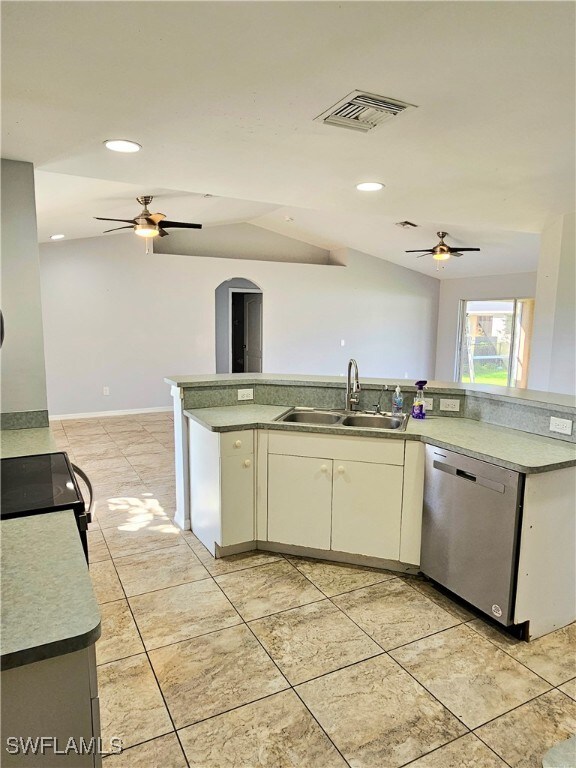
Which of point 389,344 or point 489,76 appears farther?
point 389,344

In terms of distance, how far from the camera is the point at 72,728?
35.5 inches

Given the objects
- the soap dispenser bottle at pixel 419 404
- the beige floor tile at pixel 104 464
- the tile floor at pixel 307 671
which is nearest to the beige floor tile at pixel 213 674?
the tile floor at pixel 307 671

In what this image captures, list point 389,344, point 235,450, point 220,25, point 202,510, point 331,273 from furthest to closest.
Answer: point 389,344 → point 331,273 → point 202,510 → point 235,450 → point 220,25

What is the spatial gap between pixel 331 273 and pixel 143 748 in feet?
26.7

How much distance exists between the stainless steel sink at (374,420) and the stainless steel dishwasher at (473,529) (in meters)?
0.44

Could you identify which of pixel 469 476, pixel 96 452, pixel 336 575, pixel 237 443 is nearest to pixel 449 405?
pixel 469 476

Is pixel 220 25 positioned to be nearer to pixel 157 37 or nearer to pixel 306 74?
pixel 157 37

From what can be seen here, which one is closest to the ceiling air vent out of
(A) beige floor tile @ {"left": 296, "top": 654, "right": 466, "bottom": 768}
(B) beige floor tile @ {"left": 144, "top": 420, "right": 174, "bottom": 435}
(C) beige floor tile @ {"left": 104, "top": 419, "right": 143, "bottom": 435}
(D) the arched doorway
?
(A) beige floor tile @ {"left": 296, "top": 654, "right": 466, "bottom": 768}

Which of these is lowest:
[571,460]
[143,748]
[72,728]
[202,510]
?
[143,748]

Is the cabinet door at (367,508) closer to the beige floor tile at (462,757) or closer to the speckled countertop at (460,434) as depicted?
the speckled countertop at (460,434)

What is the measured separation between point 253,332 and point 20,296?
6747 millimetres

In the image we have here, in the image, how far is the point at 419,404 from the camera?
2961 millimetres

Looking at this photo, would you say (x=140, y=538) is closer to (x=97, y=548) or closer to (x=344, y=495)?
(x=97, y=548)

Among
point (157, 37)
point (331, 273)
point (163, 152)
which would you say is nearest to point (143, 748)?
point (157, 37)
